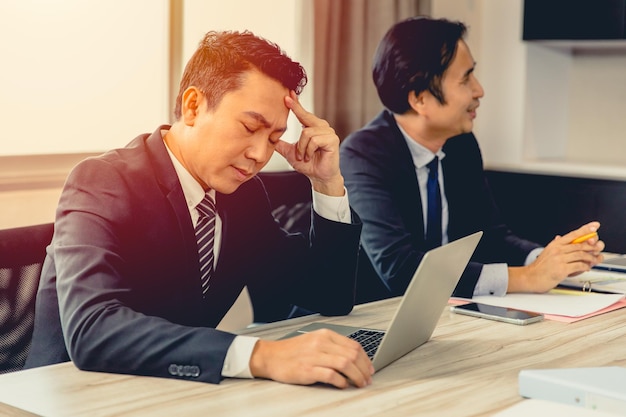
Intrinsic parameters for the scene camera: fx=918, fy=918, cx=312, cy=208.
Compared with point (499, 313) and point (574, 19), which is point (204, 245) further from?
point (574, 19)

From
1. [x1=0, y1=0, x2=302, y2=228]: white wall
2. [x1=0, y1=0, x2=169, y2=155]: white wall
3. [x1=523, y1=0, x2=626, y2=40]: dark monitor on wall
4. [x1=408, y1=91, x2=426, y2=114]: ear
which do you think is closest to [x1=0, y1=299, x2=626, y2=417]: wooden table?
[x1=408, y1=91, x2=426, y2=114]: ear

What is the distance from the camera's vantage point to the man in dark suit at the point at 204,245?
52.8 inches

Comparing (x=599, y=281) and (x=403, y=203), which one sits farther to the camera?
(x=403, y=203)

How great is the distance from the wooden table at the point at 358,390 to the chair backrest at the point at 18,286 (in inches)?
10.6

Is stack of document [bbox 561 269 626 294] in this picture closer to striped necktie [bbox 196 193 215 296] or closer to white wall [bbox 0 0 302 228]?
striped necktie [bbox 196 193 215 296]

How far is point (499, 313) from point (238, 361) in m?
0.68

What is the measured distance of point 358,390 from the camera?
51.1 inches

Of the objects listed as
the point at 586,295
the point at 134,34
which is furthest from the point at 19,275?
the point at 134,34

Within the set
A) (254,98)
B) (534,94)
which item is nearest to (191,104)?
(254,98)

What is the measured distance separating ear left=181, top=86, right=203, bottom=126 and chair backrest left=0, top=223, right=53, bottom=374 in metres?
0.32

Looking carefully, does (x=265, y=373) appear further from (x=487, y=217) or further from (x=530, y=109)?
(x=530, y=109)

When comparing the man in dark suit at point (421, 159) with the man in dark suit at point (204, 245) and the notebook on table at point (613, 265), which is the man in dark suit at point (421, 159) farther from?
the man in dark suit at point (204, 245)

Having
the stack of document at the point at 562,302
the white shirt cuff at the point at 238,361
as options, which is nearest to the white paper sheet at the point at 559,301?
the stack of document at the point at 562,302

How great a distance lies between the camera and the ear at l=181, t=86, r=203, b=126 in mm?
1687
